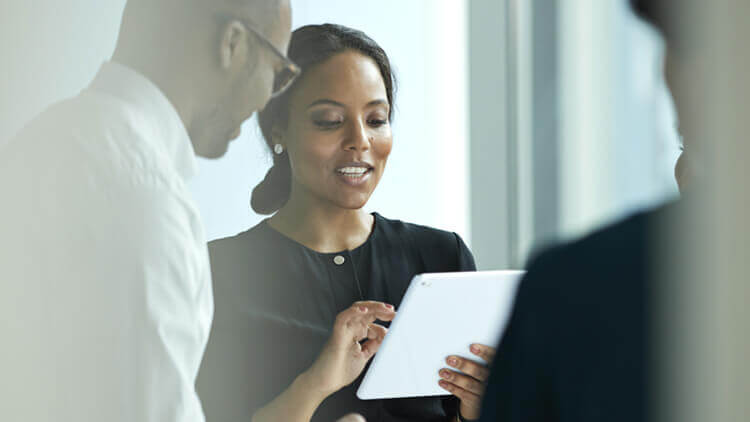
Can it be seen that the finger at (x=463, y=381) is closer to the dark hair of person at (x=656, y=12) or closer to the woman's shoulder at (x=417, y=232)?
the woman's shoulder at (x=417, y=232)

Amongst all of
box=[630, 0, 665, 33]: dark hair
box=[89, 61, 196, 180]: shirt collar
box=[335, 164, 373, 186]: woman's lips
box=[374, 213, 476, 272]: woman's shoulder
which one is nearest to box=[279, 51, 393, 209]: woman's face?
box=[335, 164, 373, 186]: woman's lips

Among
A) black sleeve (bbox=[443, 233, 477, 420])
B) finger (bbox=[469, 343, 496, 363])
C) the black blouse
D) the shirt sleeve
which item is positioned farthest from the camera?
black sleeve (bbox=[443, 233, 477, 420])

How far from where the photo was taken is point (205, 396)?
1362 mm

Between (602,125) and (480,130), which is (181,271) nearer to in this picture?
(602,125)

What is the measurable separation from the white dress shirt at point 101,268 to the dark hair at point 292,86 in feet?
1.08

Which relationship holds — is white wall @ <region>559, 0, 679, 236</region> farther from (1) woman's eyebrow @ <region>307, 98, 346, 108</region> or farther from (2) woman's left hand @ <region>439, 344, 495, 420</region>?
(1) woman's eyebrow @ <region>307, 98, 346, 108</region>

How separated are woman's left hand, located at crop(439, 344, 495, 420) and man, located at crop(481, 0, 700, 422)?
2.73 feet

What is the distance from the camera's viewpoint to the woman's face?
1449mm

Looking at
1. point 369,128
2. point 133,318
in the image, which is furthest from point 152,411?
point 369,128

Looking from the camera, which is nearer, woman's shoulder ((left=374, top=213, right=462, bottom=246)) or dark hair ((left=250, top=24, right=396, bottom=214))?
dark hair ((left=250, top=24, right=396, bottom=214))

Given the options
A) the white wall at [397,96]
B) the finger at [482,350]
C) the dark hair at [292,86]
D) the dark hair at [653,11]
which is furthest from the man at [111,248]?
the dark hair at [653,11]

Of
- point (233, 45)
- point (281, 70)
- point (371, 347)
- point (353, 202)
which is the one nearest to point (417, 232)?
point (353, 202)

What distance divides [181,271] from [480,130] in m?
0.93

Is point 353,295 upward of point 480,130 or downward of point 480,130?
downward
